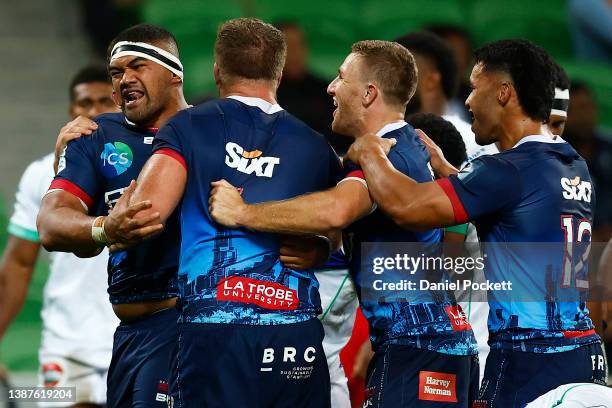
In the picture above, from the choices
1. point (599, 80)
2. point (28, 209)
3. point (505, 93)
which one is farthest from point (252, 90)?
point (599, 80)

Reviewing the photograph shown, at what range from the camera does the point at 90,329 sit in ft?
24.2

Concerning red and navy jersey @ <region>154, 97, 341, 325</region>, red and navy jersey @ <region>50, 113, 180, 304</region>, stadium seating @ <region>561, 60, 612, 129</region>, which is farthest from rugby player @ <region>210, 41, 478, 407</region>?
stadium seating @ <region>561, 60, 612, 129</region>

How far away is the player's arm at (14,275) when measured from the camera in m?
7.27

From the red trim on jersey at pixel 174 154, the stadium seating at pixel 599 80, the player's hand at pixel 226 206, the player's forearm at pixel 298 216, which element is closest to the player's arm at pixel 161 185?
the red trim on jersey at pixel 174 154

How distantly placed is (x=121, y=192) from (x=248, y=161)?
0.87 m

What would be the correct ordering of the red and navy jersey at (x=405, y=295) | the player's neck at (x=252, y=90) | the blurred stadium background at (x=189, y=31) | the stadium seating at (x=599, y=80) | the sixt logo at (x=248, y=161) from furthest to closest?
the stadium seating at (x=599, y=80)
the blurred stadium background at (x=189, y=31)
the player's neck at (x=252, y=90)
the red and navy jersey at (x=405, y=295)
the sixt logo at (x=248, y=161)

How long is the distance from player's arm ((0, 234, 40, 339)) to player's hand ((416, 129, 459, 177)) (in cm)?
315

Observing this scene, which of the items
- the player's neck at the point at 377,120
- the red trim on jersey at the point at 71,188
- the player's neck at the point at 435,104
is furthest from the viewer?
the player's neck at the point at 435,104

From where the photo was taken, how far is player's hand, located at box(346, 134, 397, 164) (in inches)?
190

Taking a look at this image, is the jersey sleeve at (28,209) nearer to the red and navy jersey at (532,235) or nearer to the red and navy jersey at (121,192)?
the red and navy jersey at (121,192)

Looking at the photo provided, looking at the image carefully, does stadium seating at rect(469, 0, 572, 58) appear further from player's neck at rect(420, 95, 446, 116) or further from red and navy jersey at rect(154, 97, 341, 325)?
red and navy jersey at rect(154, 97, 341, 325)

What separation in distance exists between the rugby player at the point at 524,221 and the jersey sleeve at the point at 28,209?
3.10 metres

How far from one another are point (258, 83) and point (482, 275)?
1427 mm

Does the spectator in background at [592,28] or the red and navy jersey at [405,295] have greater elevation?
the spectator in background at [592,28]
